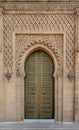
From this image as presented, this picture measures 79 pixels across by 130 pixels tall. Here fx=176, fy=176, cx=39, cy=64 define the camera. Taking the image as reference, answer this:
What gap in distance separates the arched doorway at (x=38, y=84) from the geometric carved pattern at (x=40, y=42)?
1.02 ft

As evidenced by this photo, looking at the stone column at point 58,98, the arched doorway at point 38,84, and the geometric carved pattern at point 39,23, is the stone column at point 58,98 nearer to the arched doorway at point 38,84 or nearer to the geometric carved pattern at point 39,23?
the arched doorway at point 38,84

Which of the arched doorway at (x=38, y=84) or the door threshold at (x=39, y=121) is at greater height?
the arched doorway at (x=38, y=84)

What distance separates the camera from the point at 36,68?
208 inches

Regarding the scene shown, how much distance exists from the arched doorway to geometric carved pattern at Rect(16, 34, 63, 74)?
31 centimetres

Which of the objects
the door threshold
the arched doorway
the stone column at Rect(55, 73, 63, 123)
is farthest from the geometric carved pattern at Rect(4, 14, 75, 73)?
the door threshold

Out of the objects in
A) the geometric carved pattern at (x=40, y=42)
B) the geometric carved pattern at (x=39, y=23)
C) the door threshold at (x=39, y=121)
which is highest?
the geometric carved pattern at (x=39, y=23)

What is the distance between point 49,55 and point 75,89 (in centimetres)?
125

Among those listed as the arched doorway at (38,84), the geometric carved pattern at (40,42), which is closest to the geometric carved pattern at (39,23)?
the geometric carved pattern at (40,42)

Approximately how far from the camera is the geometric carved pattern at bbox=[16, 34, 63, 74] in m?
5.05

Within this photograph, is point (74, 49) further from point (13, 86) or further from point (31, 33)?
point (13, 86)

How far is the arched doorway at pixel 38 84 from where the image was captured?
528 cm

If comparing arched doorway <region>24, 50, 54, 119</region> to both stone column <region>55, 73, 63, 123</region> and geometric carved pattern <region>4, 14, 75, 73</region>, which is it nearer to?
stone column <region>55, 73, 63, 123</region>

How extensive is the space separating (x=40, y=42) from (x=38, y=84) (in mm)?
1257

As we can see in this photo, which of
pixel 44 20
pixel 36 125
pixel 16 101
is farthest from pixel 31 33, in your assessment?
pixel 36 125
